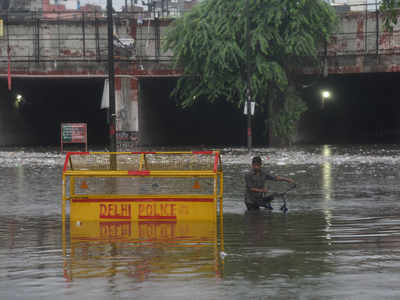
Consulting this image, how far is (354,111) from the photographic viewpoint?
6681 cm

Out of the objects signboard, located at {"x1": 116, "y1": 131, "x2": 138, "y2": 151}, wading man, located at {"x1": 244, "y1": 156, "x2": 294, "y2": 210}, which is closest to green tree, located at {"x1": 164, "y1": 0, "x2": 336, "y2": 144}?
signboard, located at {"x1": 116, "y1": 131, "x2": 138, "y2": 151}

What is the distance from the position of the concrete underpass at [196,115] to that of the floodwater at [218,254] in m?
40.4

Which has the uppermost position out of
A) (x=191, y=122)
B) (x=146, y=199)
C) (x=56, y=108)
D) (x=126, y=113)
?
(x=56, y=108)

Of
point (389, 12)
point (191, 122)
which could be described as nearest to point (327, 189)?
point (389, 12)

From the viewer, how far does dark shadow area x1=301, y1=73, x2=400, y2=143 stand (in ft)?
197

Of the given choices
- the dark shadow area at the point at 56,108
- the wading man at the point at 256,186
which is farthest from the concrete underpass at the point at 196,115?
the wading man at the point at 256,186

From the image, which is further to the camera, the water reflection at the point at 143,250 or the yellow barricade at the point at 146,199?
A: the yellow barricade at the point at 146,199

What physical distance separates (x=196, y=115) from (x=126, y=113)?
18397 mm

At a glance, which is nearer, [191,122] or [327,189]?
[327,189]

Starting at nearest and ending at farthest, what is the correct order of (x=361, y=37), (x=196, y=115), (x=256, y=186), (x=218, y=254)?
(x=218, y=254) → (x=256, y=186) → (x=361, y=37) → (x=196, y=115)

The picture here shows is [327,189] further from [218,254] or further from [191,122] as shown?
[191,122]

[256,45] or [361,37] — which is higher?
[361,37]

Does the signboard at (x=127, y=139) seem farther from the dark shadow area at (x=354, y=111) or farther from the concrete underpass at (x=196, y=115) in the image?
the dark shadow area at (x=354, y=111)

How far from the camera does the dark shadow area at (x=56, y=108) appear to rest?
61.9 meters
